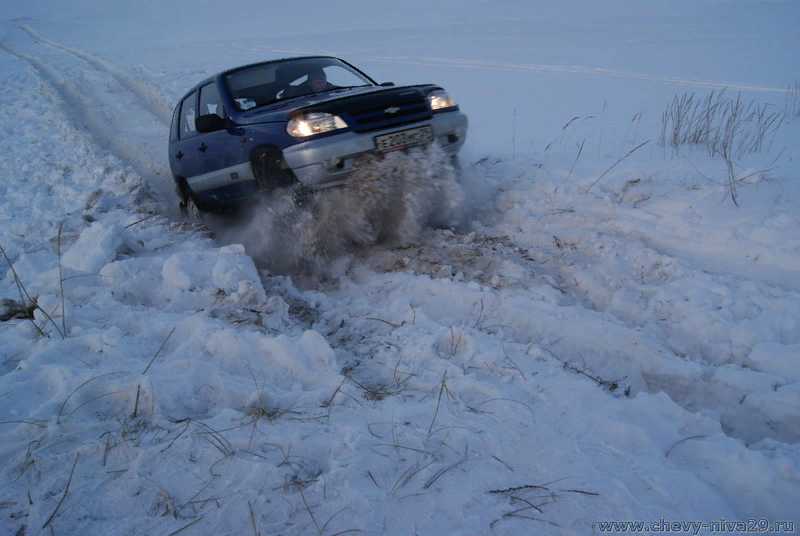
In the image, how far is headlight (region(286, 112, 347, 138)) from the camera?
3.90m

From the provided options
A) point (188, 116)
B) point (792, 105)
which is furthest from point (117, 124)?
point (792, 105)

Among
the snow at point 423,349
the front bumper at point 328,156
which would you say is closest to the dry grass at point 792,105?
the snow at point 423,349

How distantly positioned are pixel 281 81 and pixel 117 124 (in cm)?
652

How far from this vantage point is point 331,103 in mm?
4012

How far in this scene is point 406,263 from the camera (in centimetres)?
384

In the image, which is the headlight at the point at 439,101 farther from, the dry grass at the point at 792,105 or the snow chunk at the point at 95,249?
the dry grass at the point at 792,105

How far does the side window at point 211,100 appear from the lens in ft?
15.6

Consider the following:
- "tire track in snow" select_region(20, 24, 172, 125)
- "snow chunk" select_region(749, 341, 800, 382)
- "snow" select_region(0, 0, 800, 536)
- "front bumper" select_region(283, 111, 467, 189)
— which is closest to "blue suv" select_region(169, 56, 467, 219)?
"front bumper" select_region(283, 111, 467, 189)

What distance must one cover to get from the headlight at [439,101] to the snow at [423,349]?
1.78 ft

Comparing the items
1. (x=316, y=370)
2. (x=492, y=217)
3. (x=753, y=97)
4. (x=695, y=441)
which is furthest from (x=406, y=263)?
(x=753, y=97)

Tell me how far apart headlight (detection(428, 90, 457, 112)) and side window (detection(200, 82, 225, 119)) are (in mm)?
1905

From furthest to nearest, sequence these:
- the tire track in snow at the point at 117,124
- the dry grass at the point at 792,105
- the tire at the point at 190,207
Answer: the tire track in snow at the point at 117,124
the dry grass at the point at 792,105
the tire at the point at 190,207

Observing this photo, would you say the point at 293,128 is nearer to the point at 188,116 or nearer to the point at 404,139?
the point at 404,139

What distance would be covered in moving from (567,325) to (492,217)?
2015 millimetres
